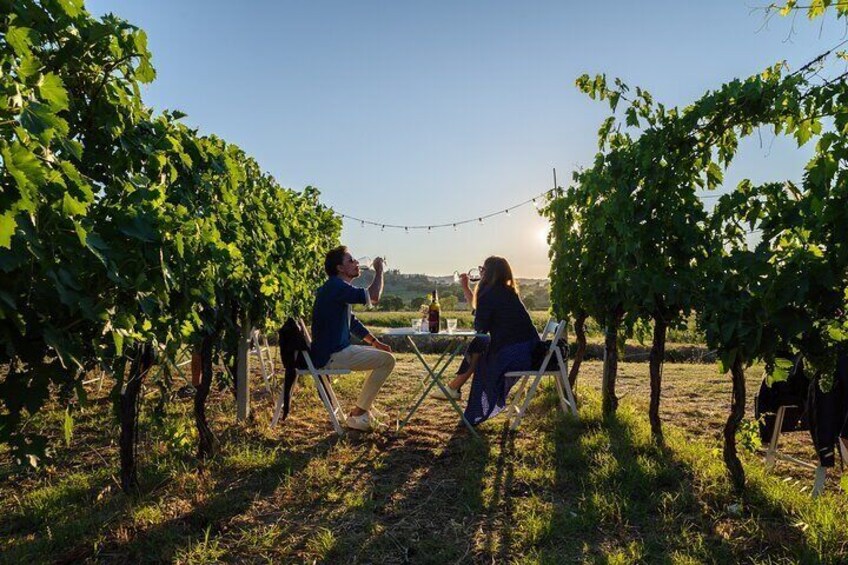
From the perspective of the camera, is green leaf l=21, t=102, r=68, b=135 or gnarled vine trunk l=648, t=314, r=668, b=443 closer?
green leaf l=21, t=102, r=68, b=135

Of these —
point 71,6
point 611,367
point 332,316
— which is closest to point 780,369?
point 611,367

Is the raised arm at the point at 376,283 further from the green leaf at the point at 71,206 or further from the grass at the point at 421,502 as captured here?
the green leaf at the point at 71,206

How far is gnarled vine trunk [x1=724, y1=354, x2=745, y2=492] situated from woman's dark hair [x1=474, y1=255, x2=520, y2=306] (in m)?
2.11

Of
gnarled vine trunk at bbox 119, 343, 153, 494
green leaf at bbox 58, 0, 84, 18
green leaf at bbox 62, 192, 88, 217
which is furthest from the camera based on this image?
gnarled vine trunk at bbox 119, 343, 153, 494

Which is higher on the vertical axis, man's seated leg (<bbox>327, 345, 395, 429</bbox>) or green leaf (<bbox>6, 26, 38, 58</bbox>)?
green leaf (<bbox>6, 26, 38, 58</bbox>)

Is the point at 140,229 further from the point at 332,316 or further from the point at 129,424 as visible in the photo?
the point at 332,316

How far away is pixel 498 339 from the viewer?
527 cm

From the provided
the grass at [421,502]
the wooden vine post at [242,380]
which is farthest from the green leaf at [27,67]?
the wooden vine post at [242,380]

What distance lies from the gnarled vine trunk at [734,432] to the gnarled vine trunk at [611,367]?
1.65m

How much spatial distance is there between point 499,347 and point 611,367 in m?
1.00

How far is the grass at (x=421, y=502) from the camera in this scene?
2.86 m

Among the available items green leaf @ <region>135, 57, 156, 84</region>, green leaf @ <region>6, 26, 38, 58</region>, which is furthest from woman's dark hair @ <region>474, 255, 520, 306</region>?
green leaf @ <region>6, 26, 38, 58</region>

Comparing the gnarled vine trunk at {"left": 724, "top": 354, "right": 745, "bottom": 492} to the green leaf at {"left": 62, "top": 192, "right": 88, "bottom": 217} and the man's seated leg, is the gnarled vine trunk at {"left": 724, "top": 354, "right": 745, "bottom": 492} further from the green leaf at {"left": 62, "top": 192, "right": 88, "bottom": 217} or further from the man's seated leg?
the green leaf at {"left": 62, "top": 192, "right": 88, "bottom": 217}

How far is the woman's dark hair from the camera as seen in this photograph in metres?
5.37
